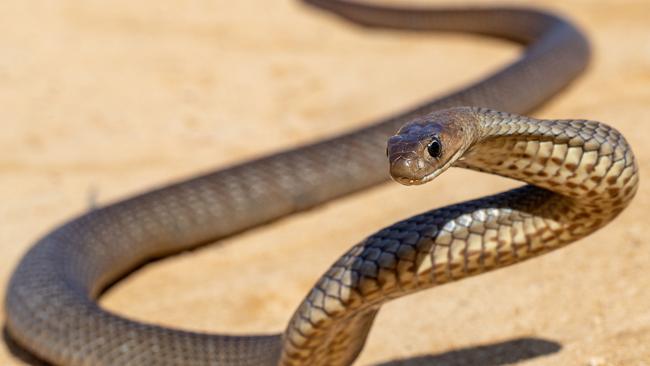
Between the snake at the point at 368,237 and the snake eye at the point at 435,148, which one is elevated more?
the snake eye at the point at 435,148

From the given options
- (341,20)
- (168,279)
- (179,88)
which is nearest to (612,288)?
(168,279)

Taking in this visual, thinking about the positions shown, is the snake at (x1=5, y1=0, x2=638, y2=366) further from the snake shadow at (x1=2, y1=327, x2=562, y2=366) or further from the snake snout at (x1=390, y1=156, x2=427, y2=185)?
the snake shadow at (x1=2, y1=327, x2=562, y2=366)

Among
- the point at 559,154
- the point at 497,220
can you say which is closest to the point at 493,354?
the point at 497,220

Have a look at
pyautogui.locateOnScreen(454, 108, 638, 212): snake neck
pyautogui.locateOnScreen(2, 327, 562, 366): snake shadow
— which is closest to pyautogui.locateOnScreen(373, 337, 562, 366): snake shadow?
pyautogui.locateOnScreen(2, 327, 562, 366): snake shadow

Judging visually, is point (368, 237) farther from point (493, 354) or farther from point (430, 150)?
point (493, 354)

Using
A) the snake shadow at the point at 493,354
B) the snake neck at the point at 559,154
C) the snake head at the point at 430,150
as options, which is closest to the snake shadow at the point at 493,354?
the snake shadow at the point at 493,354

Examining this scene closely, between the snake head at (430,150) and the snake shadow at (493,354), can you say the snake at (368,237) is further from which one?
the snake shadow at (493,354)
